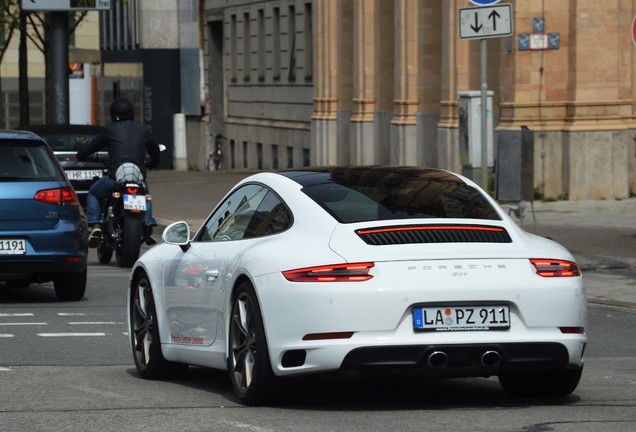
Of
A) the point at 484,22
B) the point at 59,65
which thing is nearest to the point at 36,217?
the point at 484,22

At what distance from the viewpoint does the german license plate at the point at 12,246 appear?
15484mm

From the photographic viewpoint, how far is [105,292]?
1692 centimetres

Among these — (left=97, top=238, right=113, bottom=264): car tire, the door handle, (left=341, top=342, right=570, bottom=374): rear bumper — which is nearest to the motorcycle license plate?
(left=97, top=238, right=113, bottom=264): car tire

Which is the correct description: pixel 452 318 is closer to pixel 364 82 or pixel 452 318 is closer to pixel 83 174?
pixel 83 174

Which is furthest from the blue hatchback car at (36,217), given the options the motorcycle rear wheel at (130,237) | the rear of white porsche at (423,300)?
the rear of white porsche at (423,300)

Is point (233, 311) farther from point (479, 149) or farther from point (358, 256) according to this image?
point (479, 149)

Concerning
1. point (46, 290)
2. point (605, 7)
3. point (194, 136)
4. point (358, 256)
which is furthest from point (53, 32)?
point (358, 256)

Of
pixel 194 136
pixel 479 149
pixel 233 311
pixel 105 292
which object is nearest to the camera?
pixel 233 311

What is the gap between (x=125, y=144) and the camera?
1958 cm

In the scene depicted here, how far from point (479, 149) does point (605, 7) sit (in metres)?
6.46

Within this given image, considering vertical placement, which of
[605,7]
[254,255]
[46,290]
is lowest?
[46,290]

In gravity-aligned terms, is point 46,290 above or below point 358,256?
below

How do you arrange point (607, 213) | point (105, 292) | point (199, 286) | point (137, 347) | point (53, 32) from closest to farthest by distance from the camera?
point (199, 286) → point (137, 347) → point (105, 292) → point (607, 213) → point (53, 32)

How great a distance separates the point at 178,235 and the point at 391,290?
2.03 metres
